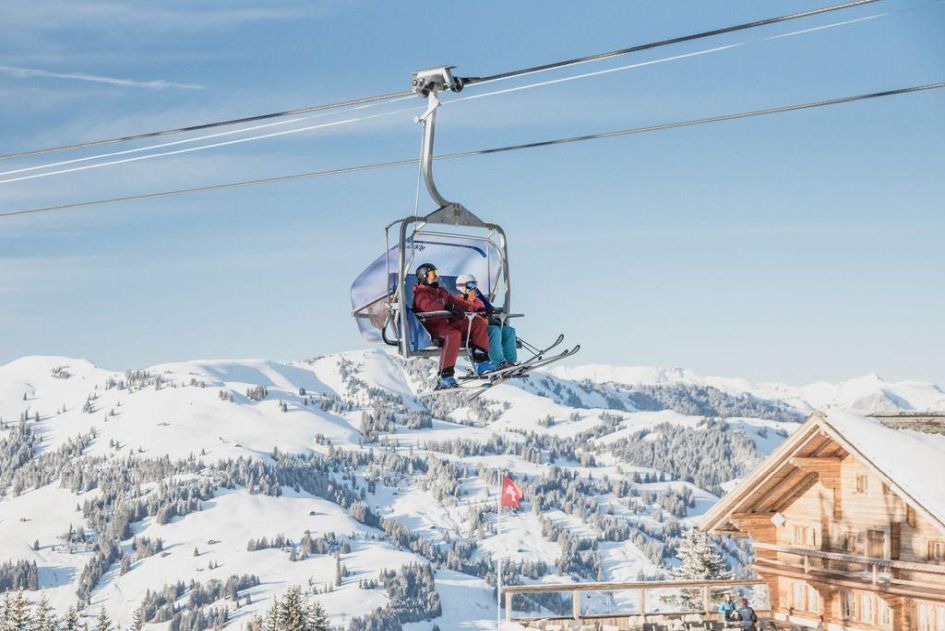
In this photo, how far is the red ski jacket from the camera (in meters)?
15.8

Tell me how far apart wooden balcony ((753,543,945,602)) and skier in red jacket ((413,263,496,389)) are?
9680mm

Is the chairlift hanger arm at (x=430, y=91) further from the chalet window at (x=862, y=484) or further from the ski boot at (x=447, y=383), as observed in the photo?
the chalet window at (x=862, y=484)

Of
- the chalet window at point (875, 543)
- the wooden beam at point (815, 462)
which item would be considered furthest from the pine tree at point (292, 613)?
the chalet window at point (875, 543)

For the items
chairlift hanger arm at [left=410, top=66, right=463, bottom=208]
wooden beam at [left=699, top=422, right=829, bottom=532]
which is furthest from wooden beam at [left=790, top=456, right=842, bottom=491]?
chairlift hanger arm at [left=410, top=66, right=463, bottom=208]

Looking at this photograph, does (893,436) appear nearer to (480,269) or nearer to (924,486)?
(924,486)

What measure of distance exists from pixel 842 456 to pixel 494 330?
10.9 meters

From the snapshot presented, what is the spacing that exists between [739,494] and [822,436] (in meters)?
2.47

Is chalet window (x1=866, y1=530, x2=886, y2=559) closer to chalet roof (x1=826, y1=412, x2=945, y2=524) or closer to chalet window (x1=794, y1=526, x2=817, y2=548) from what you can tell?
chalet window (x1=794, y1=526, x2=817, y2=548)

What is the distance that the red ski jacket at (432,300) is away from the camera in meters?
15.8

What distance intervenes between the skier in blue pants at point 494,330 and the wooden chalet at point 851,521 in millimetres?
8184

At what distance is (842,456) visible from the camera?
78.9ft

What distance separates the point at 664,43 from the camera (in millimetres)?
11211

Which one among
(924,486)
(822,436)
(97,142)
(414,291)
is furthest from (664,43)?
(822,436)

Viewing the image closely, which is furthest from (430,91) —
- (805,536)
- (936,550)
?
(805,536)
